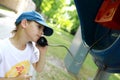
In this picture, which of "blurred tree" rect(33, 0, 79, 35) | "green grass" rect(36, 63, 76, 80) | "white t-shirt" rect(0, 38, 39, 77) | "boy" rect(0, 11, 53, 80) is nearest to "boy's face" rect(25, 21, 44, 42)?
"boy" rect(0, 11, 53, 80)

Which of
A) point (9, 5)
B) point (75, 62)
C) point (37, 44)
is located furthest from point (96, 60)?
point (9, 5)

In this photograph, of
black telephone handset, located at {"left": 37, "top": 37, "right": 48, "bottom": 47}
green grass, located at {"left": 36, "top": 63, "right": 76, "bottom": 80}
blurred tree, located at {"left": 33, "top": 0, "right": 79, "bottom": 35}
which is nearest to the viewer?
black telephone handset, located at {"left": 37, "top": 37, "right": 48, "bottom": 47}

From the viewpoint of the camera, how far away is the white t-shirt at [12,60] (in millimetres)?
1935

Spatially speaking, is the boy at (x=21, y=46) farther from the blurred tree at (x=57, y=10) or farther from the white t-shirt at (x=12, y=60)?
the blurred tree at (x=57, y=10)

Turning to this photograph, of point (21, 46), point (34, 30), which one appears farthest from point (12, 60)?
point (34, 30)

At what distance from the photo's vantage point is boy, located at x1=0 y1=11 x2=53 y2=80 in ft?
6.38

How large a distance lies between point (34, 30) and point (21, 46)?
140 mm

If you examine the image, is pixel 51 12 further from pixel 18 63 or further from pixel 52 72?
pixel 18 63

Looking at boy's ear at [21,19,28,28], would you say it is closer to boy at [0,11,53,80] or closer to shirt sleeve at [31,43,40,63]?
boy at [0,11,53,80]

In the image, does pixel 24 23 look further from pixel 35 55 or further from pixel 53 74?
pixel 53 74

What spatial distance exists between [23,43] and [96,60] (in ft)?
1.90

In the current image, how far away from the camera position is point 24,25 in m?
2.03

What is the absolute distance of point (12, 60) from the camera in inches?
77.5

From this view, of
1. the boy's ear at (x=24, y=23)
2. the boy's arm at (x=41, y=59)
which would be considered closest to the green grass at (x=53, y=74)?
the boy's arm at (x=41, y=59)
